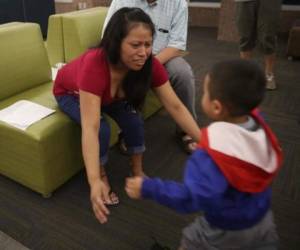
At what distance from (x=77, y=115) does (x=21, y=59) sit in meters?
0.57

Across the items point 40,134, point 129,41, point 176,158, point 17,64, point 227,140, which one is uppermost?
point 129,41

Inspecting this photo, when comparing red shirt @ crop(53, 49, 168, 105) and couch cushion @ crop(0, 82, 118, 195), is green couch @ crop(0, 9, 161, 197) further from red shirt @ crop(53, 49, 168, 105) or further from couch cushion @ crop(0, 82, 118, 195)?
red shirt @ crop(53, 49, 168, 105)

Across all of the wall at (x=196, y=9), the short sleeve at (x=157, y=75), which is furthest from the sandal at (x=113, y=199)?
the wall at (x=196, y=9)

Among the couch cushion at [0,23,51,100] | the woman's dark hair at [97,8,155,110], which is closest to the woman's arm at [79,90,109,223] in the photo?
the woman's dark hair at [97,8,155,110]

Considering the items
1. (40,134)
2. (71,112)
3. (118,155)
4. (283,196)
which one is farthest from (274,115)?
(40,134)

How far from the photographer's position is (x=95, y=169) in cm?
121

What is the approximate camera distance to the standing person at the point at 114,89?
1.23 m

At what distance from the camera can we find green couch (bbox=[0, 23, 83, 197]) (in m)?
1.52

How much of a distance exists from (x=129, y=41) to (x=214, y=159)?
64 centimetres

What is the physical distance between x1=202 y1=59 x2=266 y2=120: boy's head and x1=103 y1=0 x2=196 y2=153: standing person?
118 cm

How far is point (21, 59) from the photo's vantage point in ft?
5.99

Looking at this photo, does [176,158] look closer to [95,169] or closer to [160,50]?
[160,50]

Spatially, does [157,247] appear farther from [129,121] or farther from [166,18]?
[166,18]

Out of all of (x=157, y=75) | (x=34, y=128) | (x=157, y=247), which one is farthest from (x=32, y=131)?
(x=157, y=247)
